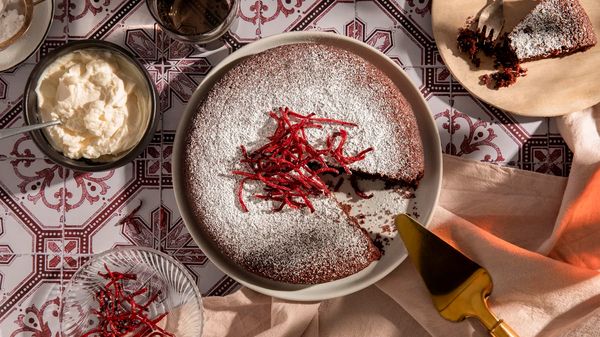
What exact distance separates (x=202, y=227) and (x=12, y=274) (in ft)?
2.11

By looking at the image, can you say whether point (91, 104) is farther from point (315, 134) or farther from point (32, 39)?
point (315, 134)

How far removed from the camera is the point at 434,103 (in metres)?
2.14

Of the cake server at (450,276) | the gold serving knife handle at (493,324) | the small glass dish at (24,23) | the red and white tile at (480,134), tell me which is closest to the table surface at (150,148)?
the red and white tile at (480,134)

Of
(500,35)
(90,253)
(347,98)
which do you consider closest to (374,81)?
(347,98)

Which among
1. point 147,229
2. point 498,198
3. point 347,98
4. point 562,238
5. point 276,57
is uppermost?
point 276,57

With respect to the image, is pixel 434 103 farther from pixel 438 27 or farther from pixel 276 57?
pixel 276 57

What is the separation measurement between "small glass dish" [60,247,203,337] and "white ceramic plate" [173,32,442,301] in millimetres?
185

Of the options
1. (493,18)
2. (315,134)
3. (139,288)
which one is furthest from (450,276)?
(139,288)

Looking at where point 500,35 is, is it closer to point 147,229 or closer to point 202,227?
point 202,227

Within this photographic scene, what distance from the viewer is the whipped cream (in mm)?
1970

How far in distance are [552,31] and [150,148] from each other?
1220 mm

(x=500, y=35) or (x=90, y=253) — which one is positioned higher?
(x=500, y=35)

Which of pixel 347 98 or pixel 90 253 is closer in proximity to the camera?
pixel 347 98

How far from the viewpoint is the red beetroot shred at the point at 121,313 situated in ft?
7.02
